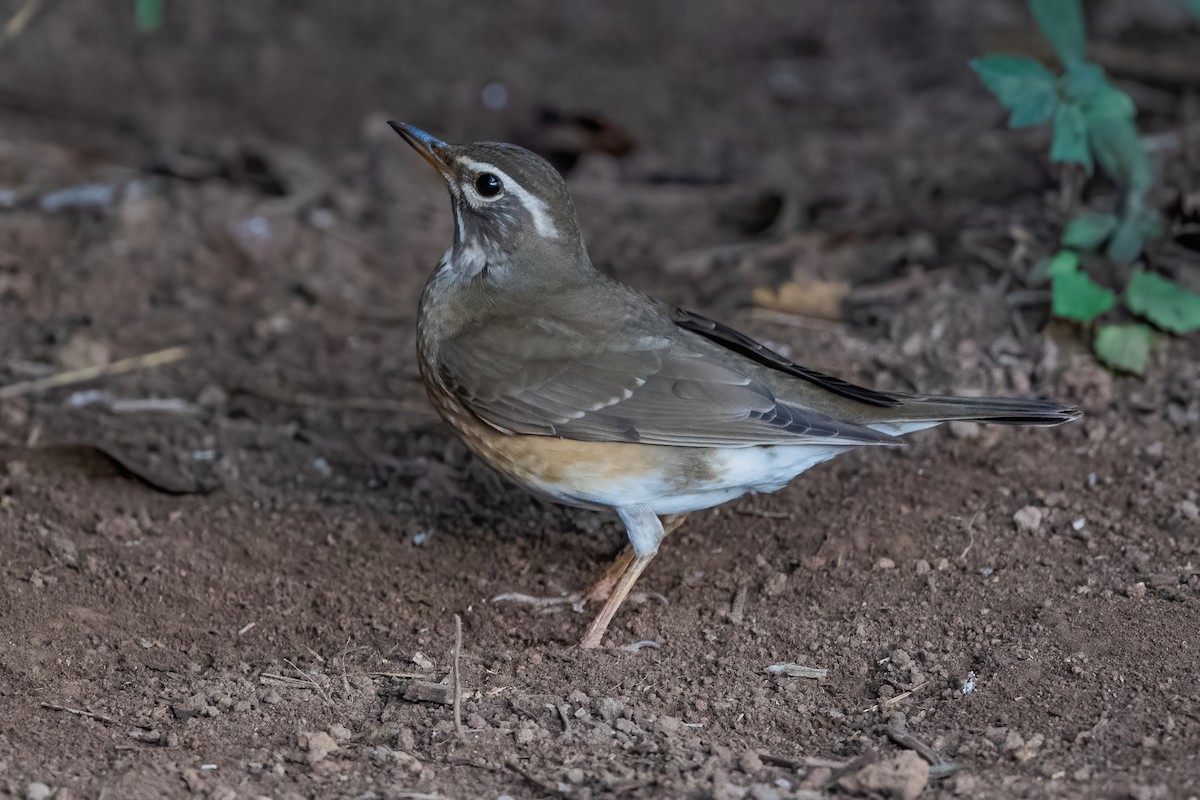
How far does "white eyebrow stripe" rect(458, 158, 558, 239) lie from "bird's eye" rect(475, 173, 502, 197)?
0.08 ft

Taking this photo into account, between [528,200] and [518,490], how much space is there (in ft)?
5.32

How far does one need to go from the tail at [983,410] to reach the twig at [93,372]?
4.38m

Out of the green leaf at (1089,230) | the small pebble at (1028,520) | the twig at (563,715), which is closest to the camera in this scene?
the twig at (563,715)

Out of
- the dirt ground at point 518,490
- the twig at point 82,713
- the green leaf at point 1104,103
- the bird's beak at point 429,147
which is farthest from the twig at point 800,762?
the green leaf at point 1104,103

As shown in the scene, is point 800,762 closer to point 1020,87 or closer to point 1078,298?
point 1078,298

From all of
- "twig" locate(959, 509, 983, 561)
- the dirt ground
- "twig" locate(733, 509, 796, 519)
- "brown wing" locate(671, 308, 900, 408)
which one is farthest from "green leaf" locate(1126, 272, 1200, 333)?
"twig" locate(733, 509, 796, 519)

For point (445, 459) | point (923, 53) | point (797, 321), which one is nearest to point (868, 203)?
point (797, 321)

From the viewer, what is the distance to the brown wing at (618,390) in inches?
215

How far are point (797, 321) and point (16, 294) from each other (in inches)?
189

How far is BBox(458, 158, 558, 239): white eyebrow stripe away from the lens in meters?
5.84

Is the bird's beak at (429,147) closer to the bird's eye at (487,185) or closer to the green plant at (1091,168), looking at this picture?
the bird's eye at (487,185)

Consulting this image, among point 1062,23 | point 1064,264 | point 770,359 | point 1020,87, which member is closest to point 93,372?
point 770,359

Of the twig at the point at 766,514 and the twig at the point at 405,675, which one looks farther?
the twig at the point at 766,514

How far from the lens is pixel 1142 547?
5.65 m
